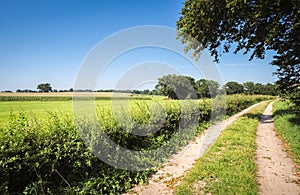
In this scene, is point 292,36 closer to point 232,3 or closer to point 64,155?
point 232,3

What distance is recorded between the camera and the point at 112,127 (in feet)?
17.7

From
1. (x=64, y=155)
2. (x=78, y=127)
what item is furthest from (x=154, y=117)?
(x=64, y=155)

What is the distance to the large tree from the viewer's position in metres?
8.22

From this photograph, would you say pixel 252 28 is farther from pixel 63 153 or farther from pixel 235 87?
pixel 235 87

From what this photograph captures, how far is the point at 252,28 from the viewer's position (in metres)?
10.0

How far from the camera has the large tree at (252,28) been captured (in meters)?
8.22

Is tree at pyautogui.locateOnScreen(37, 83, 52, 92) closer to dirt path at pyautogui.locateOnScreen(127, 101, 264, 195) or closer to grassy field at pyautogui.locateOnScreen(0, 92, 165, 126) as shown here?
grassy field at pyautogui.locateOnScreen(0, 92, 165, 126)

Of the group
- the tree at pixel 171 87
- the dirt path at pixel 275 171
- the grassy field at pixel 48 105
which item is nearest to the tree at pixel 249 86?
the tree at pixel 171 87

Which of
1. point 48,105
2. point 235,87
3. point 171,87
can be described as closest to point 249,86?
point 235,87

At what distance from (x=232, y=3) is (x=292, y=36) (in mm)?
4724

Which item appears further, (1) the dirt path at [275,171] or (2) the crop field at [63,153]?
(1) the dirt path at [275,171]

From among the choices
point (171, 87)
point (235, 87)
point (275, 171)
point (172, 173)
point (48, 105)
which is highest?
point (235, 87)

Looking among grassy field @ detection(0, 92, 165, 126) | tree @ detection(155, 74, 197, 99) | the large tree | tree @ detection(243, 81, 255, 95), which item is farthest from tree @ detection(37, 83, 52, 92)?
tree @ detection(243, 81, 255, 95)

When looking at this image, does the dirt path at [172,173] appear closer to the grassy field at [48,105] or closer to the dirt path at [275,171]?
the dirt path at [275,171]
